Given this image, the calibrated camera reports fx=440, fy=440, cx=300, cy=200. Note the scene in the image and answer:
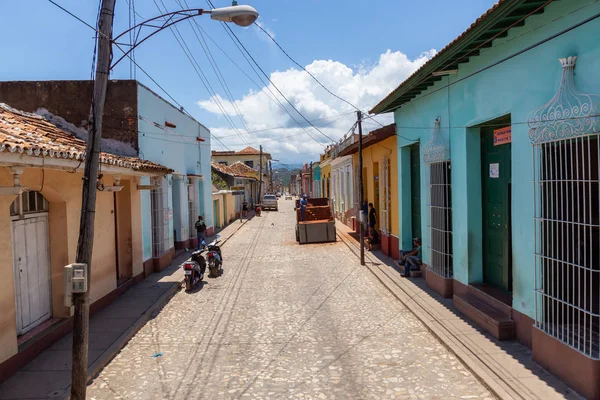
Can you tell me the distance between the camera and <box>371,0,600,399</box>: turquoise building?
462 centimetres

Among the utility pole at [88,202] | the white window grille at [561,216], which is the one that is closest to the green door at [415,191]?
the white window grille at [561,216]

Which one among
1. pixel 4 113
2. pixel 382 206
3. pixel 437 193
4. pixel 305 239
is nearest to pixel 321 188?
pixel 305 239

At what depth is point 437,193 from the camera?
890cm

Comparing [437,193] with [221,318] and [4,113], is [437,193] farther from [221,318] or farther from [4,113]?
[4,113]

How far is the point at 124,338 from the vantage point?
669 centimetres

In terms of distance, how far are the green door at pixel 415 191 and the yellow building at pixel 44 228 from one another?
6259mm

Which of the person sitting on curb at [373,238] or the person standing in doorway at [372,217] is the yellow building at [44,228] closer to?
the person standing in doorway at [372,217]

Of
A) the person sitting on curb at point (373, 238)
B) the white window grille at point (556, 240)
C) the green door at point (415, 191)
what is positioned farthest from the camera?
the person sitting on curb at point (373, 238)

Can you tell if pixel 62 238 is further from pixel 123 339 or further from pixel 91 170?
pixel 91 170

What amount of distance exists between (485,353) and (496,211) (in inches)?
106

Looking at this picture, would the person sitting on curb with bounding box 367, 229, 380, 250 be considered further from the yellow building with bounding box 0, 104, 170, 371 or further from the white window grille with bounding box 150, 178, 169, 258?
the yellow building with bounding box 0, 104, 170, 371

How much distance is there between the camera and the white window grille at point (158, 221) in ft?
40.4

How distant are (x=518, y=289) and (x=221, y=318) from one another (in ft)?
15.7

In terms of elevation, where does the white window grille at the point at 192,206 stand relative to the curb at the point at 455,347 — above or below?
above
